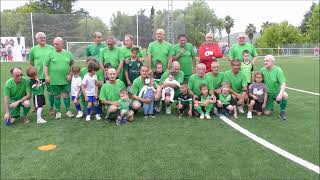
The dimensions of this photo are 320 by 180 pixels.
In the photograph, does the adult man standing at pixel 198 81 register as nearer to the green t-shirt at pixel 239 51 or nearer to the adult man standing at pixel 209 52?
the adult man standing at pixel 209 52

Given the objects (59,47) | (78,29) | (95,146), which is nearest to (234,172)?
(95,146)

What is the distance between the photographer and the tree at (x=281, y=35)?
2522 inches

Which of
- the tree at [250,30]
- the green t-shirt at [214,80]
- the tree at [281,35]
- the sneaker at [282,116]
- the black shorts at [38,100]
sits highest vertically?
the tree at [250,30]

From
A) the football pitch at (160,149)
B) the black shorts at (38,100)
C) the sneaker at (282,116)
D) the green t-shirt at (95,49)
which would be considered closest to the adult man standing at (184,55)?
the football pitch at (160,149)

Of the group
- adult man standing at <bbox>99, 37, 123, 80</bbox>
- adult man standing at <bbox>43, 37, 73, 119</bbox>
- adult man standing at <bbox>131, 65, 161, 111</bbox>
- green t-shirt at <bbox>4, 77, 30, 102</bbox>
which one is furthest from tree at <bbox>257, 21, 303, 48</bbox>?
green t-shirt at <bbox>4, 77, 30, 102</bbox>

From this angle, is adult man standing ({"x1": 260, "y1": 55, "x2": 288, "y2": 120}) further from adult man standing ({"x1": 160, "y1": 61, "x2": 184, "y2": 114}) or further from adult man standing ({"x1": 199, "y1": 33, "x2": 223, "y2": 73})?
adult man standing ({"x1": 160, "y1": 61, "x2": 184, "y2": 114})

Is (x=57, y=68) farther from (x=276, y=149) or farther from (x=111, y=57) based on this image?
(x=276, y=149)

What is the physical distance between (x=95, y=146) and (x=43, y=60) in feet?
10.4

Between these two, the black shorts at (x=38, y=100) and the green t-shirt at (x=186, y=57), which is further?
the green t-shirt at (x=186, y=57)

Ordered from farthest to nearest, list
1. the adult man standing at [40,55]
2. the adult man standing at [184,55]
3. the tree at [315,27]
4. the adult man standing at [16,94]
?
the tree at [315,27] < the adult man standing at [184,55] < the adult man standing at [40,55] < the adult man standing at [16,94]

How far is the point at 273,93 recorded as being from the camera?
27.3 ft

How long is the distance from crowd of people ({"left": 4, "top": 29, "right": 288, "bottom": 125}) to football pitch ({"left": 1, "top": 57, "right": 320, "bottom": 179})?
32 centimetres

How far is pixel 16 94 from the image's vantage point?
7.89 m

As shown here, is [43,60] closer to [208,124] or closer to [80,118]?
[80,118]
